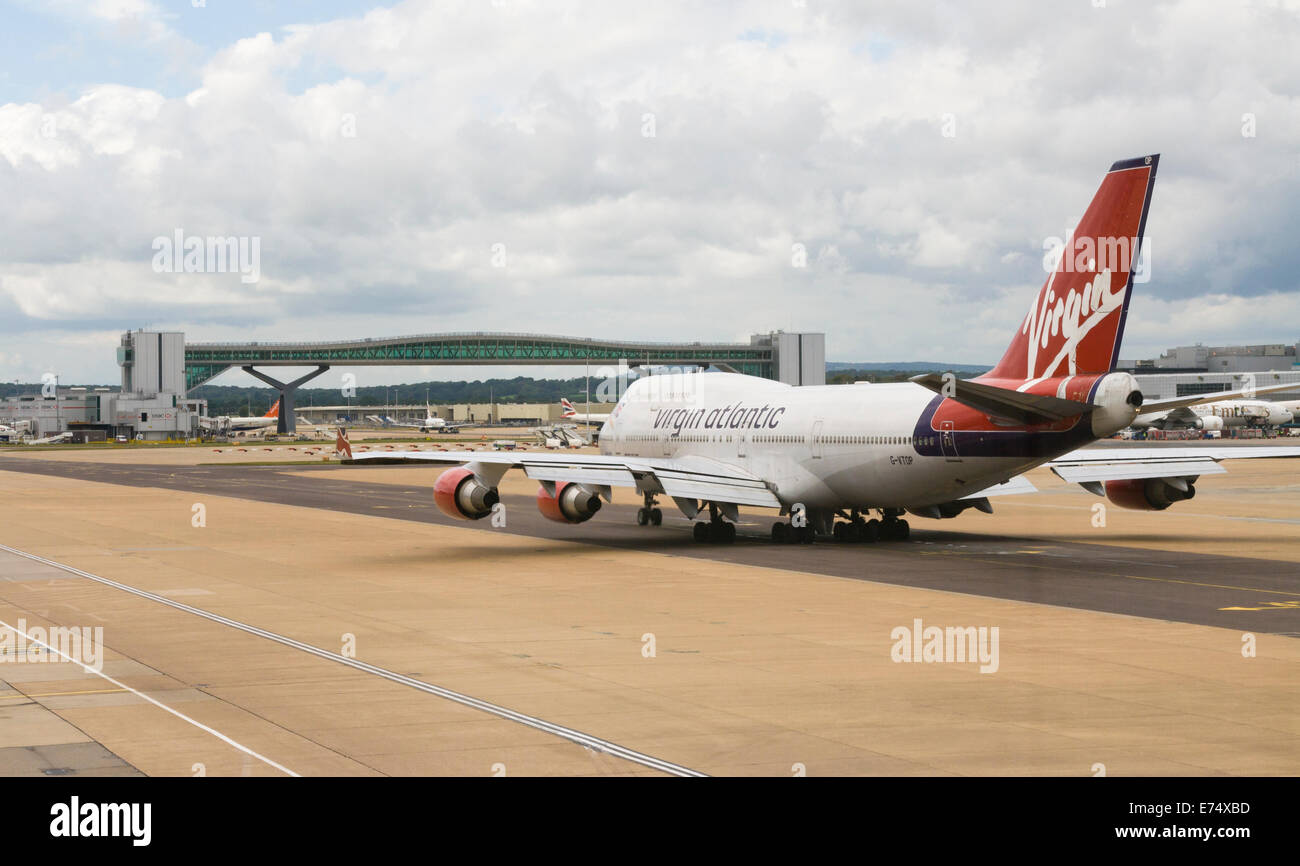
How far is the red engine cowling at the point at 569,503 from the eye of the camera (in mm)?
35844

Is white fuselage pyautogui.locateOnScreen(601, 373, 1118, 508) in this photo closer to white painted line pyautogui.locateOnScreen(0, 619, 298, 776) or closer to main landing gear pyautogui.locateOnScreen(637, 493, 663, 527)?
main landing gear pyautogui.locateOnScreen(637, 493, 663, 527)

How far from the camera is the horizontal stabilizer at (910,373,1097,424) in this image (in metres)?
29.0

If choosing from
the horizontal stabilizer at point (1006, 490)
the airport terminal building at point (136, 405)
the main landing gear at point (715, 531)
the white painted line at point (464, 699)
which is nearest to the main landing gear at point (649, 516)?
the main landing gear at point (715, 531)

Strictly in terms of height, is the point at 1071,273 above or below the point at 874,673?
above

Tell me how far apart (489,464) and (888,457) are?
10772mm

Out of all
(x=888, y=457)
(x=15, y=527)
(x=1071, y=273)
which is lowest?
(x=15, y=527)

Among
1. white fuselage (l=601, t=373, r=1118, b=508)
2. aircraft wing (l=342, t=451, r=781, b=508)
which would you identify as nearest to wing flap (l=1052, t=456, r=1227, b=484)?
white fuselage (l=601, t=373, r=1118, b=508)

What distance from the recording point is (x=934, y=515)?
124ft

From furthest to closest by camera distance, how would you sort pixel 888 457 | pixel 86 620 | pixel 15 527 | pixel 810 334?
pixel 810 334, pixel 15 527, pixel 888 457, pixel 86 620

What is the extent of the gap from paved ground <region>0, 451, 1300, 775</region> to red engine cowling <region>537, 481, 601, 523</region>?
110 cm

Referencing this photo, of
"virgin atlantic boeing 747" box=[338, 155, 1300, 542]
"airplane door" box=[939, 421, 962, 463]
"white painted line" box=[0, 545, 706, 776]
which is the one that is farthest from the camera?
"airplane door" box=[939, 421, 962, 463]

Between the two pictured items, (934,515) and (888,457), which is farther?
(934,515)
